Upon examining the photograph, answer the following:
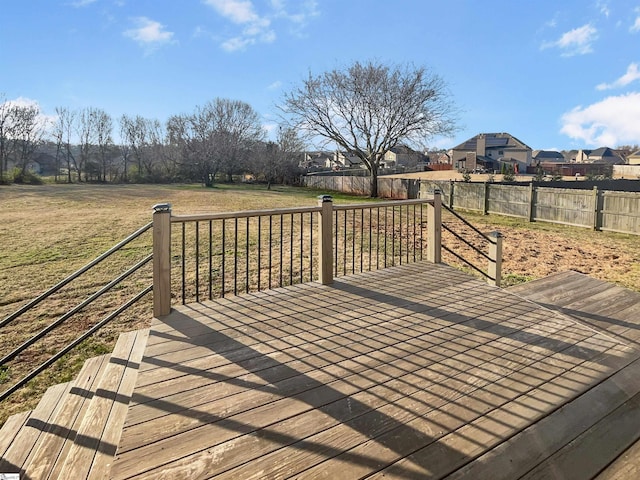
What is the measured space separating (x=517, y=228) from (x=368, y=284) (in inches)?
336

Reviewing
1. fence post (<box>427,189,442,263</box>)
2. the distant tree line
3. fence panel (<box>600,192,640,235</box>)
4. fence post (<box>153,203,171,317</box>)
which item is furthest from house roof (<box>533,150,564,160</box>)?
fence post (<box>153,203,171,317</box>)

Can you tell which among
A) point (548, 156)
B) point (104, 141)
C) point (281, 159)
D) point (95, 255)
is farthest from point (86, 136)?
point (548, 156)

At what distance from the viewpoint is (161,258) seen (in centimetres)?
301

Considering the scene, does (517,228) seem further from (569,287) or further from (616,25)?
(569,287)

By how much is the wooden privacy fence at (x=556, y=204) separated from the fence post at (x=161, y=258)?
10720 mm

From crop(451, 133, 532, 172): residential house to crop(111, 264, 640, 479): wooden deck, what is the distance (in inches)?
1680

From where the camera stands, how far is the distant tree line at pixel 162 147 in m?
30.0

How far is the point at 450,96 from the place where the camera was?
19719 mm

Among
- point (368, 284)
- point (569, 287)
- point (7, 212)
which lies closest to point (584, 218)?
point (569, 287)

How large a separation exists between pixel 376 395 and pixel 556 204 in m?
12.2

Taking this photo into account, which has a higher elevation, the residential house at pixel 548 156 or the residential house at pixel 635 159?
the residential house at pixel 548 156

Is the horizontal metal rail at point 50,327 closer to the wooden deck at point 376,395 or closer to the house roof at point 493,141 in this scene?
the wooden deck at point 376,395

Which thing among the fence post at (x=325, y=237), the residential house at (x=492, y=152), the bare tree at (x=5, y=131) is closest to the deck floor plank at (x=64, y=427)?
the fence post at (x=325, y=237)

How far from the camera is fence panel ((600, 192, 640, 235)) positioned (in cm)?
953
